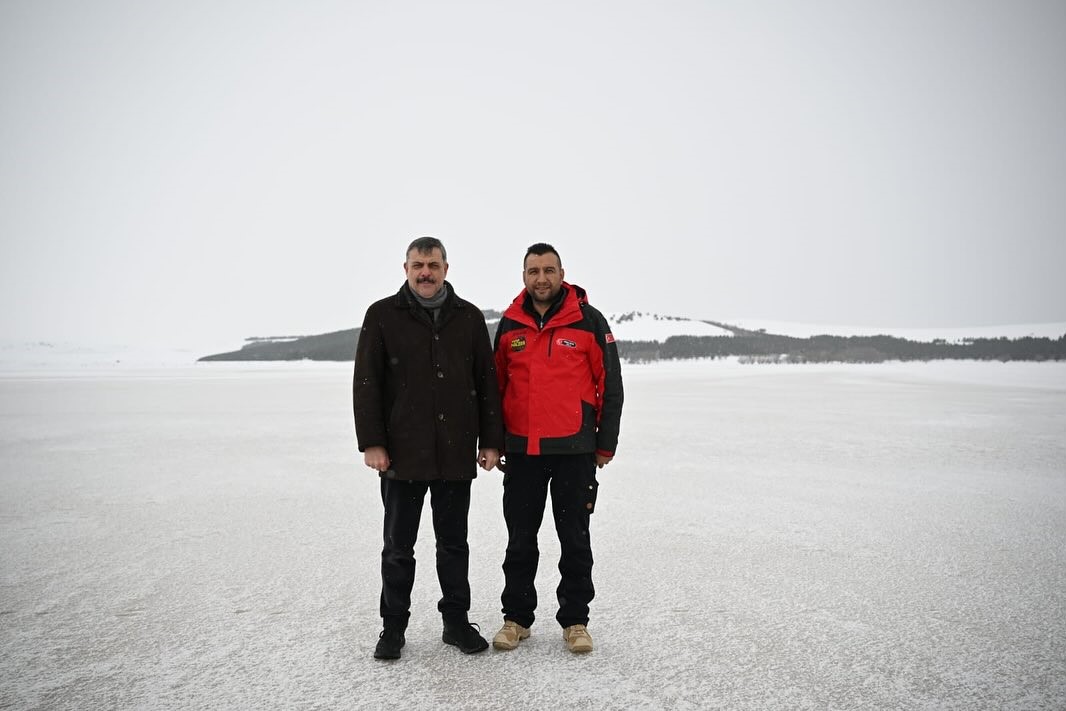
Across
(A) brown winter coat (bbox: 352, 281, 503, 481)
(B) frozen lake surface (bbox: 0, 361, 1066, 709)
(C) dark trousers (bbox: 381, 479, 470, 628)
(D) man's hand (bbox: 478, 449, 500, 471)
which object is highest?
(A) brown winter coat (bbox: 352, 281, 503, 481)

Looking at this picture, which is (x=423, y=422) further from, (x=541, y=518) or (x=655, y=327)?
(x=655, y=327)

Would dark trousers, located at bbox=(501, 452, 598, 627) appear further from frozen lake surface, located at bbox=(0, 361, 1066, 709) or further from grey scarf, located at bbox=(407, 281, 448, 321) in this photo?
grey scarf, located at bbox=(407, 281, 448, 321)

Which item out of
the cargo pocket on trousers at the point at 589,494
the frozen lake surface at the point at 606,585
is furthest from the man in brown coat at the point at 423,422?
the cargo pocket on trousers at the point at 589,494

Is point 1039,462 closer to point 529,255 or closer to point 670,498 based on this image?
point 670,498

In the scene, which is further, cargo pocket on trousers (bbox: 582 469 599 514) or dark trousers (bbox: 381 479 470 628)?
cargo pocket on trousers (bbox: 582 469 599 514)

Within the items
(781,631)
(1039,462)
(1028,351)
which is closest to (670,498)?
(781,631)

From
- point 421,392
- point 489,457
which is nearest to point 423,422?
point 421,392

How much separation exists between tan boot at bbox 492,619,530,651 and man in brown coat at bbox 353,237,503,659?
0.06 metres

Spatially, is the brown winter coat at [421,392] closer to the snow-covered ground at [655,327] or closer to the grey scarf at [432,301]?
the grey scarf at [432,301]

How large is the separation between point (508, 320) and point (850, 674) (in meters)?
2.21

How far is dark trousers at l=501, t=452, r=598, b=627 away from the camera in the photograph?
3.12 meters

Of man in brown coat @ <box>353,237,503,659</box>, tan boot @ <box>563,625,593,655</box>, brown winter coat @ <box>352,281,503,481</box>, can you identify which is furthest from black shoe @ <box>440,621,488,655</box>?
brown winter coat @ <box>352,281,503,481</box>

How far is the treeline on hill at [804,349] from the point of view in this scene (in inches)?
1676

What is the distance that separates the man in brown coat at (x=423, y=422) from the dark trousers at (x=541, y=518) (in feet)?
Result: 0.66
